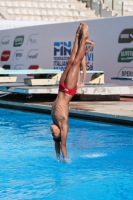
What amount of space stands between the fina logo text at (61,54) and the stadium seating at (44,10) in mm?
7089

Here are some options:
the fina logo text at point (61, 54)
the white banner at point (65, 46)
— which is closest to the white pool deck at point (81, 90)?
the white banner at point (65, 46)

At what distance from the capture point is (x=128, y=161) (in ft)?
24.0

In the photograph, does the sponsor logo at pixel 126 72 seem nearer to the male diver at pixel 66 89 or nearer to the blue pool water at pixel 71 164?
the blue pool water at pixel 71 164

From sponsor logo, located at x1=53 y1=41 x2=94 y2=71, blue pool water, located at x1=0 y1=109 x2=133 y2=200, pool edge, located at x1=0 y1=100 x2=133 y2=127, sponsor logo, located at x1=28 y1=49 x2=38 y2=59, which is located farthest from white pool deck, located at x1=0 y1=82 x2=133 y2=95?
sponsor logo, located at x1=28 y1=49 x2=38 y2=59

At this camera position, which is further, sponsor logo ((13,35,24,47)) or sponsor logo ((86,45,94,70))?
sponsor logo ((13,35,24,47))

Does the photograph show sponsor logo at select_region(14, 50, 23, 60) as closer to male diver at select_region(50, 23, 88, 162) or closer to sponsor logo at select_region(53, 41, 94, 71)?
sponsor logo at select_region(53, 41, 94, 71)

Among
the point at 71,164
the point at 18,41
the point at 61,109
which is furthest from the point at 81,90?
the point at 18,41

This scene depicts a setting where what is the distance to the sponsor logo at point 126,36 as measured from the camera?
1522 cm

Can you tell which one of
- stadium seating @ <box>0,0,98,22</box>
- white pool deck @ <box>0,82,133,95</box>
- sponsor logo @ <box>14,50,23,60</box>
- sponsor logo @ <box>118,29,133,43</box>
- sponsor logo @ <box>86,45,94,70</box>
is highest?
stadium seating @ <box>0,0,98,22</box>

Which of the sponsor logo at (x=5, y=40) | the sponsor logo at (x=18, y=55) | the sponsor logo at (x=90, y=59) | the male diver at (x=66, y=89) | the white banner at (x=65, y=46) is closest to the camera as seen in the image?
the male diver at (x=66, y=89)

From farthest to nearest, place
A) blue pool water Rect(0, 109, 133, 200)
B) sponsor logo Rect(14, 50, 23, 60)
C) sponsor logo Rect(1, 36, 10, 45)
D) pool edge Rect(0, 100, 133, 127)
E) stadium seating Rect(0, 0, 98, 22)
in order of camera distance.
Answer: stadium seating Rect(0, 0, 98, 22) < sponsor logo Rect(1, 36, 10, 45) < sponsor logo Rect(14, 50, 23, 60) < pool edge Rect(0, 100, 133, 127) < blue pool water Rect(0, 109, 133, 200)

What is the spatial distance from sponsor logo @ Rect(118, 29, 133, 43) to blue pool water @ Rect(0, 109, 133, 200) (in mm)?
5229

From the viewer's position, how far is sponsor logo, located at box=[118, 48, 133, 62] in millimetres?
15219

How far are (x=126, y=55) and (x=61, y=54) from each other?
322 cm
